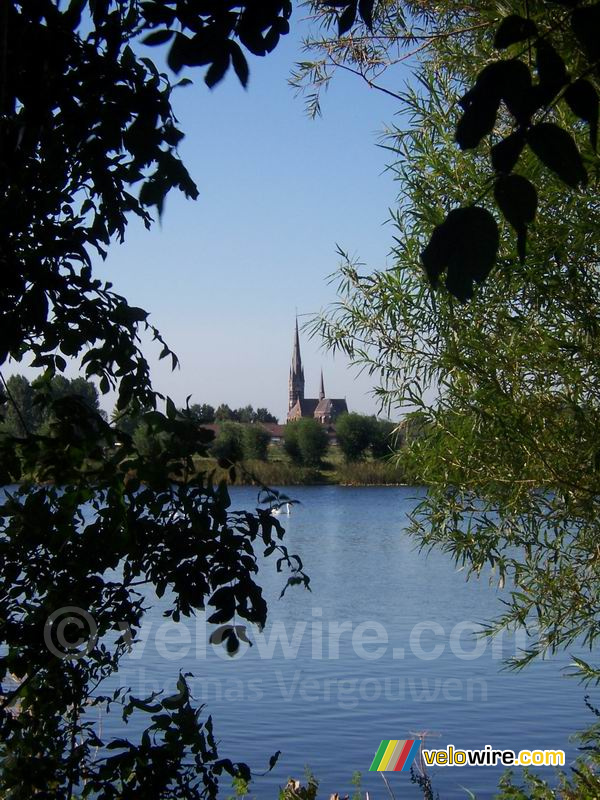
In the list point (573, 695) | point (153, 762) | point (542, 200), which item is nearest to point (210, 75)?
point (153, 762)

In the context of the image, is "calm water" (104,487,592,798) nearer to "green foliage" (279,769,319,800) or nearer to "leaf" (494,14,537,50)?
"green foliage" (279,769,319,800)

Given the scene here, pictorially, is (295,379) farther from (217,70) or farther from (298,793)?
(217,70)

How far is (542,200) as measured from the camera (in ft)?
16.9

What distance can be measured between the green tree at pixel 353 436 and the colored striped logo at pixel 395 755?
73.5 ft

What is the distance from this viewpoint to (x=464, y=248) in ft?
3.64

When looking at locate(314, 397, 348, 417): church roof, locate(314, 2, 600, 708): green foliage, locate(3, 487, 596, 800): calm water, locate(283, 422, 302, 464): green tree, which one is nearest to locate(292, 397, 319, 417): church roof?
locate(314, 397, 348, 417): church roof

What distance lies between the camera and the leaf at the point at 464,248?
3.62 feet

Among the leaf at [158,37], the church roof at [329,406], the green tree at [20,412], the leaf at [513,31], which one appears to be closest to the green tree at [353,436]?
the green tree at [20,412]

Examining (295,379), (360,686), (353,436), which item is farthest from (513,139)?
(295,379)

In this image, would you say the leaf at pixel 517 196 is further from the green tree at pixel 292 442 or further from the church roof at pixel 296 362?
the church roof at pixel 296 362

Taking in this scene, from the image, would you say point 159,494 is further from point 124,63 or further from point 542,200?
point 542,200

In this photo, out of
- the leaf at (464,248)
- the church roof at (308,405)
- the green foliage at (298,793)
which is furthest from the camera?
the church roof at (308,405)

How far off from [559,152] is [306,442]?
1384 inches

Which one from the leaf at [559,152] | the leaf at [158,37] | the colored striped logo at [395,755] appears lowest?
the colored striped logo at [395,755]
